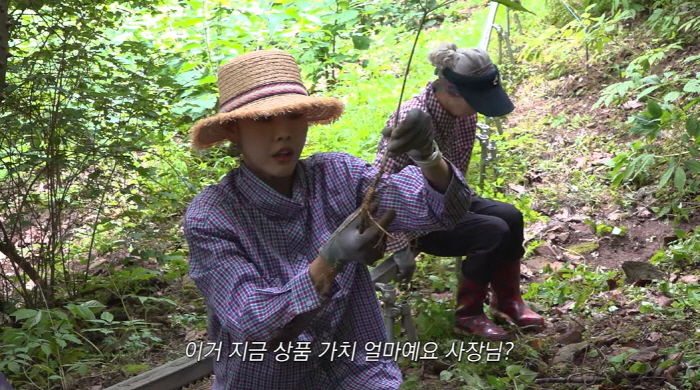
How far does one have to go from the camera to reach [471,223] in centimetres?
341

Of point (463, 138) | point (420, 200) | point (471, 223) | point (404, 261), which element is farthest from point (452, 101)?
point (420, 200)

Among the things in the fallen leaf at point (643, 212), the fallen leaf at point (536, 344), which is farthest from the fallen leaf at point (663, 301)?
the fallen leaf at point (643, 212)

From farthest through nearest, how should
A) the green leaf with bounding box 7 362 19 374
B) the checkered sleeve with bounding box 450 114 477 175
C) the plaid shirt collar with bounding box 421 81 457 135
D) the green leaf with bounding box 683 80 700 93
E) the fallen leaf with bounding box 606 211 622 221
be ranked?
the fallen leaf with bounding box 606 211 622 221 → the green leaf with bounding box 683 80 700 93 → the checkered sleeve with bounding box 450 114 477 175 → the plaid shirt collar with bounding box 421 81 457 135 → the green leaf with bounding box 7 362 19 374

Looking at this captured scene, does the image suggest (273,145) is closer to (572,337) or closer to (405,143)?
(405,143)

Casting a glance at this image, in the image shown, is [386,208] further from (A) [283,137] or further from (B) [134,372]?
(B) [134,372]

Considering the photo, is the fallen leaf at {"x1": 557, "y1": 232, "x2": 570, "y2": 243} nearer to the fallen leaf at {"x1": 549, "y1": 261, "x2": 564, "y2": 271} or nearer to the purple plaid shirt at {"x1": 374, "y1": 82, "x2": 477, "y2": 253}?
the fallen leaf at {"x1": 549, "y1": 261, "x2": 564, "y2": 271}

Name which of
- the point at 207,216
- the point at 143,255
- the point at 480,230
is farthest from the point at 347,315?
the point at 143,255

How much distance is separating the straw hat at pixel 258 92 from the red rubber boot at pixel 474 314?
1537 millimetres

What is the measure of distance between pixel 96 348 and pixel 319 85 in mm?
4559

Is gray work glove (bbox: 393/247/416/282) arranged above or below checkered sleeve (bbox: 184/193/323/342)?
below

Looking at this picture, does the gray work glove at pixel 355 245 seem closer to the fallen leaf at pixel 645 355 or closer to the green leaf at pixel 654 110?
the fallen leaf at pixel 645 355

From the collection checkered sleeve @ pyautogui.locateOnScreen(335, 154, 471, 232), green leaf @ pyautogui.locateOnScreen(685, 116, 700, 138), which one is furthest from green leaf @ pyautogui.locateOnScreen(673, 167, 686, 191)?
checkered sleeve @ pyautogui.locateOnScreen(335, 154, 471, 232)

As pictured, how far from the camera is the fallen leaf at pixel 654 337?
3355 millimetres

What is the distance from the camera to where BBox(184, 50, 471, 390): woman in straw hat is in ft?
6.80
